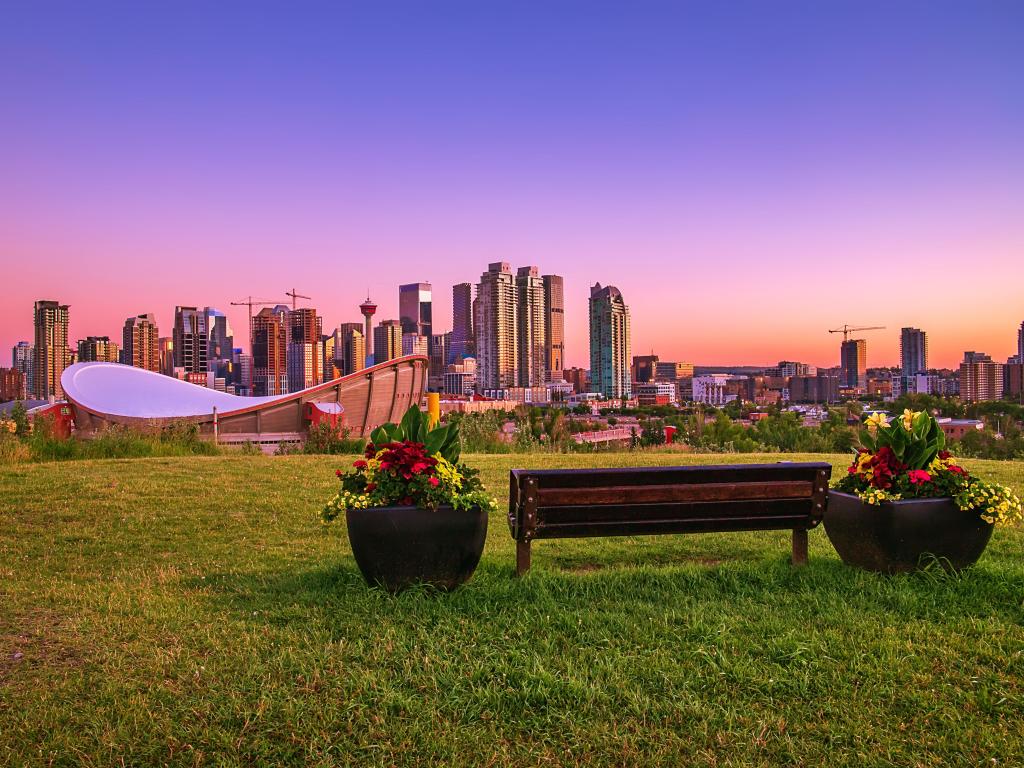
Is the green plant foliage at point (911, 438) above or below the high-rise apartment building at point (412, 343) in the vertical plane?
below

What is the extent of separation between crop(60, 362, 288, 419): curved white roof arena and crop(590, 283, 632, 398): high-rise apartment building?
427 feet

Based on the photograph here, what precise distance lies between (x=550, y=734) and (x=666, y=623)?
4.40 feet

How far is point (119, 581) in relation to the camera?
17.9 ft

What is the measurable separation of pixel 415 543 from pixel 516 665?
1.23 metres

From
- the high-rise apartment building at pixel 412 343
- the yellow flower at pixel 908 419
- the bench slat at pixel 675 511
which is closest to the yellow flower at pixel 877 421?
the yellow flower at pixel 908 419

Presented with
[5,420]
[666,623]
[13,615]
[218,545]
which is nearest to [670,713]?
[666,623]

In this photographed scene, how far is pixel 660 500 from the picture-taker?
16.4 ft

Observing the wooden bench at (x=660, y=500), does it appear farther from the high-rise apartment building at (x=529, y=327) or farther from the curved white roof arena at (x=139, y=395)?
the high-rise apartment building at (x=529, y=327)

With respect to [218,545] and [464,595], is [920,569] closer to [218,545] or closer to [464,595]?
[464,595]

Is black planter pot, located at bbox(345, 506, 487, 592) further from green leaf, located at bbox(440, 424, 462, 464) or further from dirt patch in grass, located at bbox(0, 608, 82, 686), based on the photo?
dirt patch in grass, located at bbox(0, 608, 82, 686)

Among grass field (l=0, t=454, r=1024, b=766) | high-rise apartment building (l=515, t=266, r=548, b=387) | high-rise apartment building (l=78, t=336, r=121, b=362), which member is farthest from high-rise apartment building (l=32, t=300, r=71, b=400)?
high-rise apartment building (l=515, t=266, r=548, b=387)

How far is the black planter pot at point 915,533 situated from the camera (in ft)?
16.0

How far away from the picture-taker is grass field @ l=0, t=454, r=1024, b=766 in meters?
2.85

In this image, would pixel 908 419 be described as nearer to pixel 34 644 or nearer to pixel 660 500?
pixel 660 500
